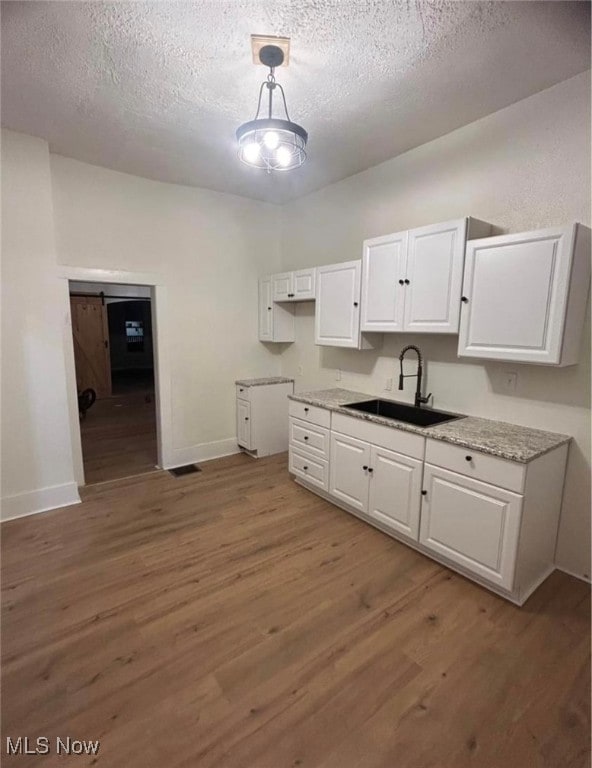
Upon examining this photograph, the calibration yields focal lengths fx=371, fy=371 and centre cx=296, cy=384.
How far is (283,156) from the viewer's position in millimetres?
2258

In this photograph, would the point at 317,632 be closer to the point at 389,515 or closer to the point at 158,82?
the point at 389,515

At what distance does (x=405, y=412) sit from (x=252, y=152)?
2.22 meters

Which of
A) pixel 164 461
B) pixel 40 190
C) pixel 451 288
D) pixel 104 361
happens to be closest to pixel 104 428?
pixel 164 461

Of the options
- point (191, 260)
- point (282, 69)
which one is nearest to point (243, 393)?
point (191, 260)

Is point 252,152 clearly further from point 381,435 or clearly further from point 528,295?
point 381,435

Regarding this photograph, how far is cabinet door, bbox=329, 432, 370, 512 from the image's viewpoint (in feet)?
9.24

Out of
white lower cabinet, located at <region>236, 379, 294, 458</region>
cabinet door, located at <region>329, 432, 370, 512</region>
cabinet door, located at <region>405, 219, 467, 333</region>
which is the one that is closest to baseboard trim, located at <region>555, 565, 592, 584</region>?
cabinet door, located at <region>329, 432, 370, 512</region>

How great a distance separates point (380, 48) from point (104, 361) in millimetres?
7223

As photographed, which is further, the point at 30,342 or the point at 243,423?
the point at 243,423

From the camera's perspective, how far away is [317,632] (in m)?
1.87

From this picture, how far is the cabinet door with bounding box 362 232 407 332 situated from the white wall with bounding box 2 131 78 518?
8.32 feet

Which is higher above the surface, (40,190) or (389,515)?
(40,190)

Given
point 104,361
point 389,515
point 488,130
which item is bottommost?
point 389,515

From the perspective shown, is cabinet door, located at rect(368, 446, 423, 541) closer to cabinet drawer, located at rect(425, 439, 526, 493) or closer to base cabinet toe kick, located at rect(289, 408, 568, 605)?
base cabinet toe kick, located at rect(289, 408, 568, 605)
